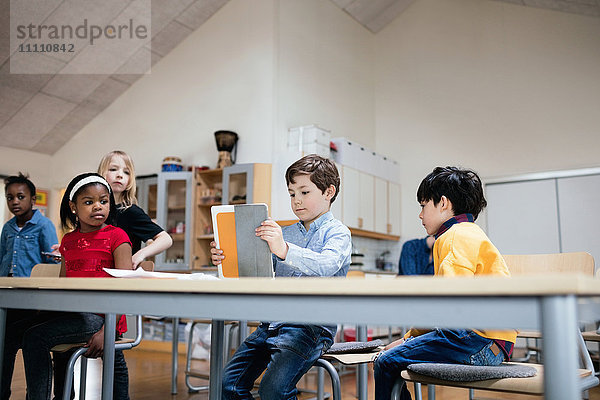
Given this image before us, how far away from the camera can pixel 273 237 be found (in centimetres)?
141

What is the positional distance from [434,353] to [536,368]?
0.80ft

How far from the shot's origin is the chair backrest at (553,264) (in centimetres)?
218

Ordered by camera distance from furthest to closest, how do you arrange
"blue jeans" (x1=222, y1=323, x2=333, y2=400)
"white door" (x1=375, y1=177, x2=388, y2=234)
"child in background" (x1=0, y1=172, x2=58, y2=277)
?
"white door" (x1=375, y1=177, x2=388, y2=234) → "child in background" (x1=0, y1=172, x2=58, y2=277) → "blue jeans" (x1=222, y1=323, x2=333, y2=400)

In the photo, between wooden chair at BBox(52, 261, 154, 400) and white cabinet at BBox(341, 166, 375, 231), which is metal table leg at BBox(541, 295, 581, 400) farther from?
white cabinet at BBox(341, 166, 375, 231)

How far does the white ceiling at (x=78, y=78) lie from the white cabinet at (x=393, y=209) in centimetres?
221

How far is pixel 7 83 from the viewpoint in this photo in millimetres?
6316

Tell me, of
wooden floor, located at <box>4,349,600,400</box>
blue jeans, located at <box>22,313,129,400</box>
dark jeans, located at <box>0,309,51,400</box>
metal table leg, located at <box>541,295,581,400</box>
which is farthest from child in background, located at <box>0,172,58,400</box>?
metal table leg, located at <box>541,295,581,400</box>

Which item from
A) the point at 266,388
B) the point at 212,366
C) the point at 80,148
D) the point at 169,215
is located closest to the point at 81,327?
the point at 212,366

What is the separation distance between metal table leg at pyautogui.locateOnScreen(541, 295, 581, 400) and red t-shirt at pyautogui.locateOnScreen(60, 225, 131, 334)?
59.0 inches

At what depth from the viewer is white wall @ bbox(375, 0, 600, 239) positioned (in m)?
6.08

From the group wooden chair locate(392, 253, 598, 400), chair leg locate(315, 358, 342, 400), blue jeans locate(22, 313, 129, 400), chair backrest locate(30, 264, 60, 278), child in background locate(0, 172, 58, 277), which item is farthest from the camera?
child in background locate(0, 172, 58, 277)

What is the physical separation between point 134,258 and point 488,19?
19.6ft

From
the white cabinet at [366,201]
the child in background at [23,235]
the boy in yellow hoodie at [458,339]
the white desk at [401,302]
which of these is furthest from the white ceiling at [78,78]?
the white desk at [401,302]

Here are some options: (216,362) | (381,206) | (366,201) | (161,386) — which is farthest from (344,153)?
(216,362)
